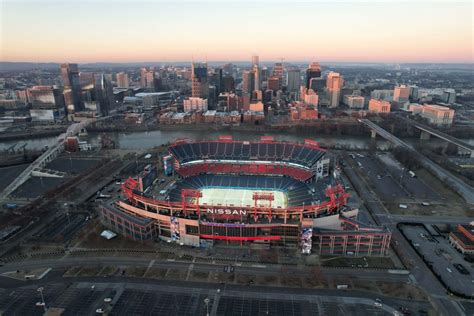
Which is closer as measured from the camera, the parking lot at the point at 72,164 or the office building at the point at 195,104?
the parking lot at the point at 72,164

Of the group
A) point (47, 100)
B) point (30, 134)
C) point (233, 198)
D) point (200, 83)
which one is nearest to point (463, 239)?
point (233, 198)

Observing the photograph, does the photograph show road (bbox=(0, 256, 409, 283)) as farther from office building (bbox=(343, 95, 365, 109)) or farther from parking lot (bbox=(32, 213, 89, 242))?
office building (bbox=(343, 95, 365, 109))

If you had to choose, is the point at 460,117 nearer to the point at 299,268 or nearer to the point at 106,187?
the point at 299,268

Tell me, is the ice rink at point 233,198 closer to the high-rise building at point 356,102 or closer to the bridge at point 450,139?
the bridge at point 450,139

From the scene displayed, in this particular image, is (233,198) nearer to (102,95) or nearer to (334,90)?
(102,95)

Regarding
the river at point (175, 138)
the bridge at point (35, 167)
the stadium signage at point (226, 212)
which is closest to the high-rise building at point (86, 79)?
the river at point (175, 138)

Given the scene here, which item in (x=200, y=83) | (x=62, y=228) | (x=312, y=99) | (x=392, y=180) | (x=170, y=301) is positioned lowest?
(x=170, y=301)
